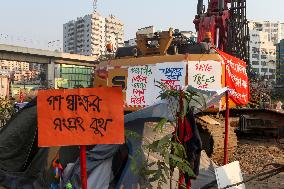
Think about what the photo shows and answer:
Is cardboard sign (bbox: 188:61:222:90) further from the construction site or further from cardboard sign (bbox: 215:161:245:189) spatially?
cardboard sign (bbox: 215:161:245:189)

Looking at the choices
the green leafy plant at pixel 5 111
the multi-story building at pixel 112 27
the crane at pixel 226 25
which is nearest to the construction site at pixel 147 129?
the crane at pixel 226 25

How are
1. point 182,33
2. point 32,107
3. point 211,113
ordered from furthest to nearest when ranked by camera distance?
point 182,33 < point 211,113 < point 32,107

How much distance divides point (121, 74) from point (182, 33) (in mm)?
2042

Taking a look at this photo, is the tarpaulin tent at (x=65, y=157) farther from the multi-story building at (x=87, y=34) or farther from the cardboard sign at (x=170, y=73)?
the multi-story building at (x=87, y=34)

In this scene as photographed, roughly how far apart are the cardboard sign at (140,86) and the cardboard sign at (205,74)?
860mm

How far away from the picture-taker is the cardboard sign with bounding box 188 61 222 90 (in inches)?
324

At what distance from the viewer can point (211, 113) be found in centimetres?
948

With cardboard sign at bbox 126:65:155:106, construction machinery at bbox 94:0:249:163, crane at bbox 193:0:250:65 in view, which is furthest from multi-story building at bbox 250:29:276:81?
cardboard sign at bbox 126:65:155:106

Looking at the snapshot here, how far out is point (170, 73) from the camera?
28.5ft

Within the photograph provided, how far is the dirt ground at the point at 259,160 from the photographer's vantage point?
25.1 feet

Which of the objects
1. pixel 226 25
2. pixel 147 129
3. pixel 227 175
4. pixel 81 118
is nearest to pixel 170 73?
pixel 147 129

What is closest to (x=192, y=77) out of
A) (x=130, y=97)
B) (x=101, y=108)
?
(x=130, y=97)

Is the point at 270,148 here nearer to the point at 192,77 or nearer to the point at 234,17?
the point at 192,77

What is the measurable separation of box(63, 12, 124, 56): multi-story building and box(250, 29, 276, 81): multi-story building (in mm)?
58505
